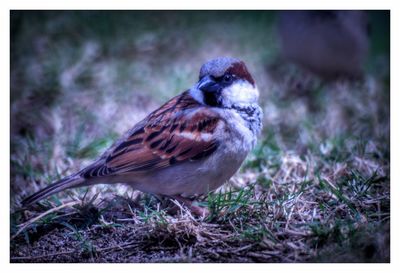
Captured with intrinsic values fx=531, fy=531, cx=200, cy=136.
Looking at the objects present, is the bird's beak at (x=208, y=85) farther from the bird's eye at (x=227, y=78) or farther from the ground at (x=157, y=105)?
the ground at (x=157, y=105)

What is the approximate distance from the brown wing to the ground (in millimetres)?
244

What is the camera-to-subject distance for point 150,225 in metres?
2.71

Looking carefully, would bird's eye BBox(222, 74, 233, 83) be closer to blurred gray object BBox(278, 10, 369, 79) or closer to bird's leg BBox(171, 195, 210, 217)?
bird's leg BBox(171, 195, 210, 217)

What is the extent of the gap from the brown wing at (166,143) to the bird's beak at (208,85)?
12cm

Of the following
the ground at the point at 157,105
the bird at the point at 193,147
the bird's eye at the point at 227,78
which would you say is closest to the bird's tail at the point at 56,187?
the bird at the point at 193,147

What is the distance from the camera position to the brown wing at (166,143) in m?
2.90

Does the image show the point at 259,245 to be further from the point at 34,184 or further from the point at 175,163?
the point at 34,184

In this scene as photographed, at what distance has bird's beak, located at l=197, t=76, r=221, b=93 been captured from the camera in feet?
9.68

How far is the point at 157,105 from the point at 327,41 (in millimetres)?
1795

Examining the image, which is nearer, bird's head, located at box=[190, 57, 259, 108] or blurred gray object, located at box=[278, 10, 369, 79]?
bird's head, located at box=[190, 57, 259, 108]

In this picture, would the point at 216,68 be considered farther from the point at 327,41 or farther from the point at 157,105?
the point at 327,41

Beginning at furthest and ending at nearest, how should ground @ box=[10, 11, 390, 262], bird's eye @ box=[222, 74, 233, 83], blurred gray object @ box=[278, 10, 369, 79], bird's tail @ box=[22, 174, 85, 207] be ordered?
blurred gray object @ box=[278, 10, 369, 79] < bird's eye @ box=[222, 74, 233, 83] < bird's tail @ box=[22, 174, 85, 207] < ground @ box=[10, 11, 390, 262]

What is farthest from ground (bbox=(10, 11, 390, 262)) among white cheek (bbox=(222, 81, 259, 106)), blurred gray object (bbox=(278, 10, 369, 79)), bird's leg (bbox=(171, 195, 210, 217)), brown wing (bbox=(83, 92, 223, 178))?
white cheek (bbox=(222, 81, 259, 106))

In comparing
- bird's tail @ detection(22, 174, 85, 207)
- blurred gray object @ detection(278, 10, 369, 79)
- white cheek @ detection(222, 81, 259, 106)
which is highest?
blurred gray object @ detection(278, 10, 369, 79)
